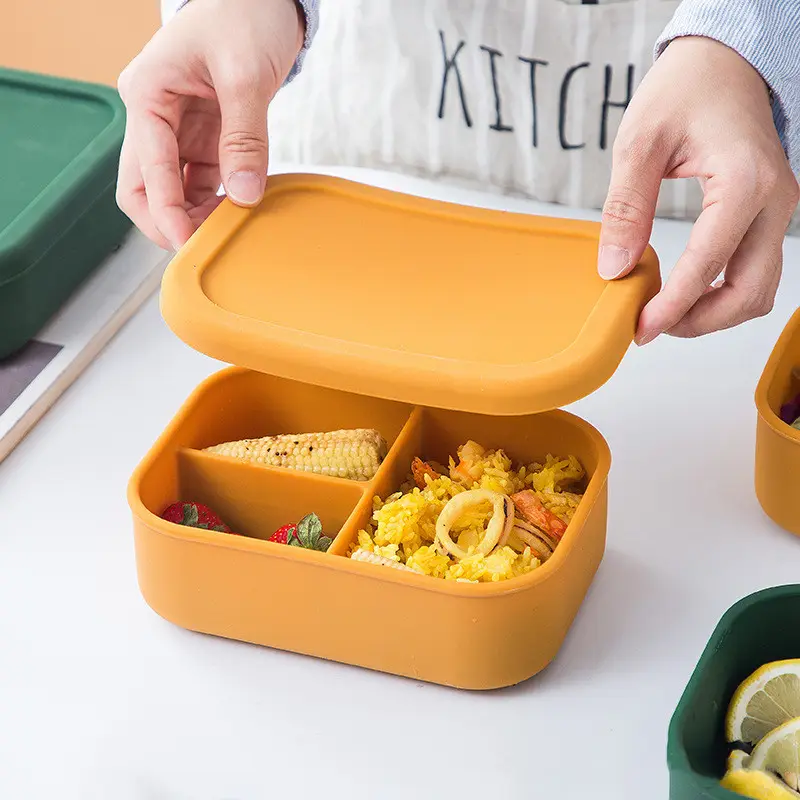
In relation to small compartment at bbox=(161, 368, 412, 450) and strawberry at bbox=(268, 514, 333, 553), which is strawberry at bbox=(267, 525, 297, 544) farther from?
small compartment at bbox=(161, 368, 412, 450)

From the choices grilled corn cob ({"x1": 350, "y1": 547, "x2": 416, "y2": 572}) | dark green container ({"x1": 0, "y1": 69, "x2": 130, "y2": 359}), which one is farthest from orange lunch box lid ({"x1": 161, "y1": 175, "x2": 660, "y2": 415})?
dark green container ({"x1": 0, "y1": 69, "x2": 130, "y2": 359})

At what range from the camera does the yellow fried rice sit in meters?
0.89

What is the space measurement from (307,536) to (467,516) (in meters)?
0.12

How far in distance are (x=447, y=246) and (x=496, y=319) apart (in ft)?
0.36

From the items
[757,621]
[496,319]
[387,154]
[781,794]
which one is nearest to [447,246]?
[496,319]

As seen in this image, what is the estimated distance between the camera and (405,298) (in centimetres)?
90

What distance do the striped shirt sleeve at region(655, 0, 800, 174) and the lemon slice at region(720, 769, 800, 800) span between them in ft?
1.61

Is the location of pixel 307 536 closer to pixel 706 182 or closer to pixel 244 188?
pixel 244 188

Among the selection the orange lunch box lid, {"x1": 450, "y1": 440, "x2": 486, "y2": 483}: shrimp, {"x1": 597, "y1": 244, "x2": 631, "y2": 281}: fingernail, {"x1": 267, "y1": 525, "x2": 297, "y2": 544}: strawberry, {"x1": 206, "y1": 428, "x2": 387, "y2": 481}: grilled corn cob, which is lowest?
{"x1": 267, "y1": 525, "x2": 297, "y2": 544}: strawberry

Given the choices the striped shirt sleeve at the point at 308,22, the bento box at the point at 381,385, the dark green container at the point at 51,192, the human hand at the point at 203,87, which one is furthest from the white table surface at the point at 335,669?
the striped shirt sleeve at the point at 308,22

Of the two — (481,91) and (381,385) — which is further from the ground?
(381,385)

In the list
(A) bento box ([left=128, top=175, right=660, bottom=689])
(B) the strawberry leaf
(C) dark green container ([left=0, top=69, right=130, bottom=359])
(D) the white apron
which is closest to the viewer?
(A) bento box ([left=128, top=175, right=660, bottom=689])

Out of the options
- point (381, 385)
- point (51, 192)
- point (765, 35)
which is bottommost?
point (51, 192)

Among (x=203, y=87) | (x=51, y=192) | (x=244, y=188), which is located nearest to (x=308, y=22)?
(x=203, y=87)
